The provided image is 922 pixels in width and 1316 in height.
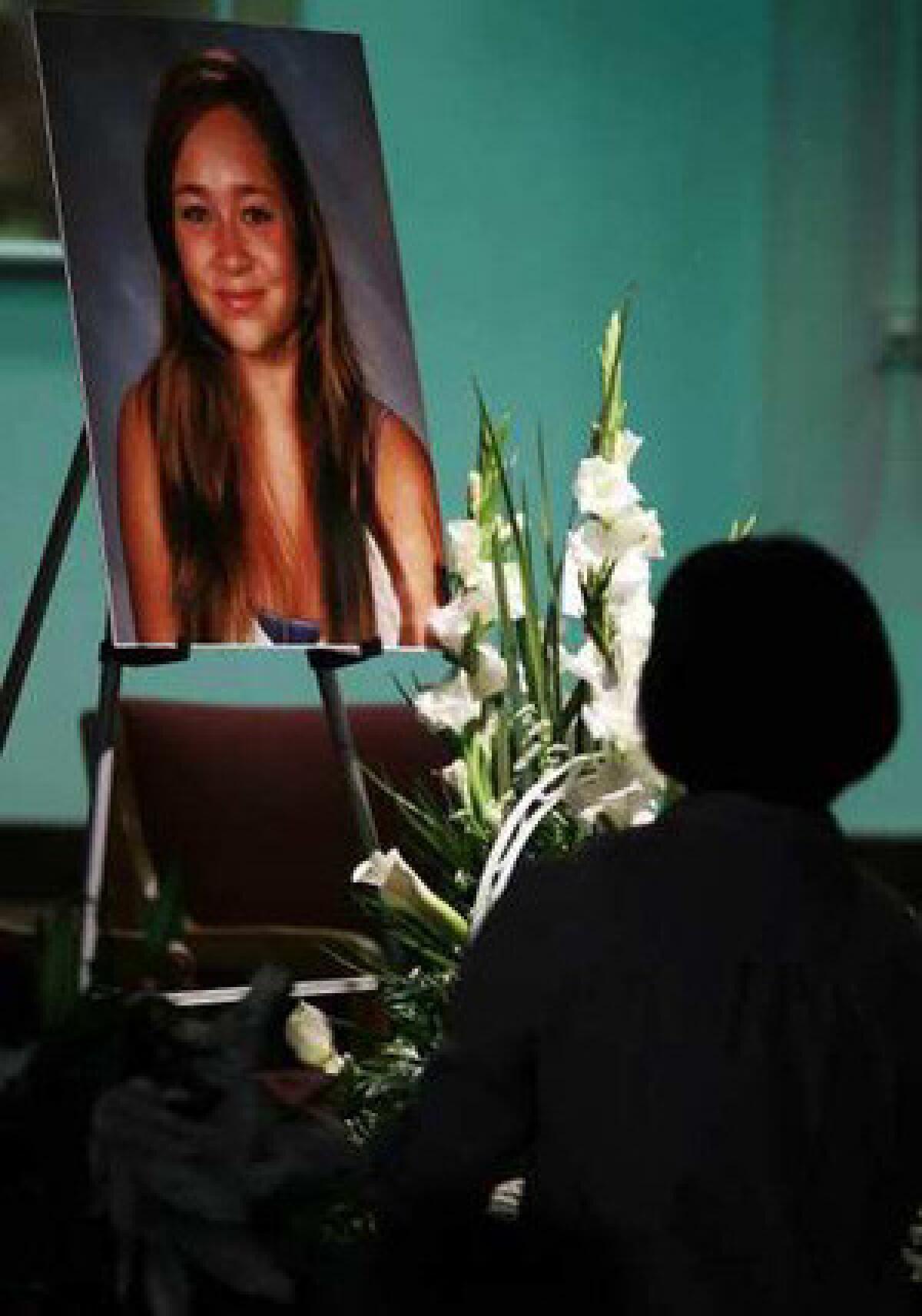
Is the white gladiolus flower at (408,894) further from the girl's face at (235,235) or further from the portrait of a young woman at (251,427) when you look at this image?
the girl's face at (235,235)

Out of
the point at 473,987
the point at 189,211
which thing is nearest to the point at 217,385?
the point at 189,211

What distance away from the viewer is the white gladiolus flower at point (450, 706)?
285 cm

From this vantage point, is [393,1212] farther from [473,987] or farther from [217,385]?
[217,385]

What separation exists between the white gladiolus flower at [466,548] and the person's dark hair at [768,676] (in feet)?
3.44

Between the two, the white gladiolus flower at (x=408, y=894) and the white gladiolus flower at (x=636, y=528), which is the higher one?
the white gladiolus flower at (x=636, y=528)

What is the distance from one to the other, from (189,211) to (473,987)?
175cm

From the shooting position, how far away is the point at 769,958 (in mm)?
1802

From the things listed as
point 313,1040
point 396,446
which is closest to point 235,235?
point 396,446

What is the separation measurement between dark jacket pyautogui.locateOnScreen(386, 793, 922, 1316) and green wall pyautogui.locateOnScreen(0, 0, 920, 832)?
3.54 metres

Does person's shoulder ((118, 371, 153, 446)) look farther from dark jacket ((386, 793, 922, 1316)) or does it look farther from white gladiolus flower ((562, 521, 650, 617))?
dark jacket ((386, 793, 922, 1316))

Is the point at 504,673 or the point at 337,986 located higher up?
the point at 504,673

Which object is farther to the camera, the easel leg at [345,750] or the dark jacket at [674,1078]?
the easel leg at [345,750]

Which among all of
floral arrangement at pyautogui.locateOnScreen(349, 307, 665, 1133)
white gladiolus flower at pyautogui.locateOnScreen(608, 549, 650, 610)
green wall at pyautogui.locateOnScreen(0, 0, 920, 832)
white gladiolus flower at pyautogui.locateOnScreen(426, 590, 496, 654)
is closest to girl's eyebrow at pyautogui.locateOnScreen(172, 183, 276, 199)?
floral arrangement at pyautogui.locateOnScreen(349, 307, 665, 1133)

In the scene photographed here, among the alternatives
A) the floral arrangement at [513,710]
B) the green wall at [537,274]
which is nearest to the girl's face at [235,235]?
the floral arrangement at [513,710]
